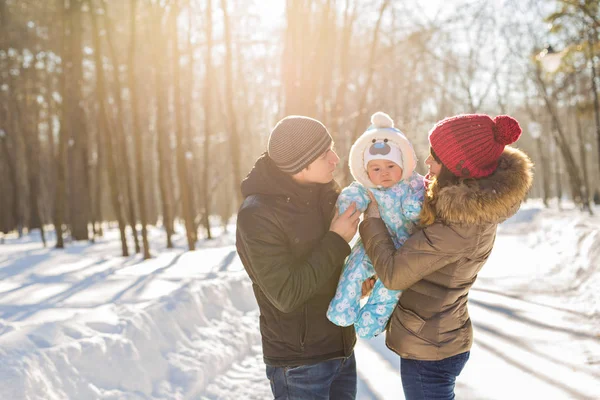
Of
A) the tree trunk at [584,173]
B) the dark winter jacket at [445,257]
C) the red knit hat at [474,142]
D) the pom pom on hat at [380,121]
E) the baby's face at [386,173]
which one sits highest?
the pom pom on hat at [380,121]

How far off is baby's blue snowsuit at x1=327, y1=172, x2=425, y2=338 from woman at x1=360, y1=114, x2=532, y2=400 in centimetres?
7

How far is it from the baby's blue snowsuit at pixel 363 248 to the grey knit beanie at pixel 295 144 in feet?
0.94

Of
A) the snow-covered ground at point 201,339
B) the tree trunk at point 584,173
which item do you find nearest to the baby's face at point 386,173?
the snow-covered ground at point 201,339

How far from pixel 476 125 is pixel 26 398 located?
3223mm

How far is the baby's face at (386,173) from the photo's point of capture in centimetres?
263

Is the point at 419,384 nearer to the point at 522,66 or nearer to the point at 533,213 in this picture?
the point at 533,213

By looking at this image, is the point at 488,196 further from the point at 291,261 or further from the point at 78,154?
the point at 78,154

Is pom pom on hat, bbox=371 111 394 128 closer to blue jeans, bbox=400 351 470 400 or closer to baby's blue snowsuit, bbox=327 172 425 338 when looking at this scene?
baby's blue snowsuit, bbox=327 172 425 338

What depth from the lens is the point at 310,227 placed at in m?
2.49

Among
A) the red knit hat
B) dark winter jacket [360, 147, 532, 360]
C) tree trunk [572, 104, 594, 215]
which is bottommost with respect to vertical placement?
tree trunk [572, 104, 594, 215]

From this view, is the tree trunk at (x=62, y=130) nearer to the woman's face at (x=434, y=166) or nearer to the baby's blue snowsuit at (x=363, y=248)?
the baby's blue snowsuit at (x=363, y=248)

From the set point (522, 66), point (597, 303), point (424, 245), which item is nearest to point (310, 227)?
point (424, 245)

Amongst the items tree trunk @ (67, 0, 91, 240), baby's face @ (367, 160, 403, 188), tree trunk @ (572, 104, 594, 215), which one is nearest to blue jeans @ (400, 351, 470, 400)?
baby's face @ (367, 160, 403, 188)

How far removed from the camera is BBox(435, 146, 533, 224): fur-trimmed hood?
7.54 ft
